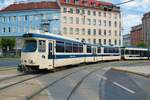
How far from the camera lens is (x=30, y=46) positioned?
25.7 meters

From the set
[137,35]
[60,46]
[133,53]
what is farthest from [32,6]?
[137,35]

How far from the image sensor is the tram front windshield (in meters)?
25.5

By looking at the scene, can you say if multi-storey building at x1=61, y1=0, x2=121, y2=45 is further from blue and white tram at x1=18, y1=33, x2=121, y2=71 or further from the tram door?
the tram door

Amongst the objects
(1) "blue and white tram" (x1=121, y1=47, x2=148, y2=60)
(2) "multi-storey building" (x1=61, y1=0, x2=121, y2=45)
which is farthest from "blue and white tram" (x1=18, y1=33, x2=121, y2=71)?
(2) "multi-storey building" (x1=61, y1=0, x2=121, y2=45)

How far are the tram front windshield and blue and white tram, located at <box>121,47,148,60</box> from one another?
44603 mm

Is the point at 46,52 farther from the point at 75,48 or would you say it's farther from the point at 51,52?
the point at 75,48

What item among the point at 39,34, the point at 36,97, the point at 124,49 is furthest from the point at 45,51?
the point at 124,49

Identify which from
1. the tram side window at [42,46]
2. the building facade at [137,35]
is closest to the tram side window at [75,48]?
the tram side window at [42,46]

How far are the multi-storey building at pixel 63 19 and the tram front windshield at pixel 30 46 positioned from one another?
242 feet

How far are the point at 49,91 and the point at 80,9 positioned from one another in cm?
9526

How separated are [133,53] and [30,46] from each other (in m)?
48.5

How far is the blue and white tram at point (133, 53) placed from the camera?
70000 millimetres

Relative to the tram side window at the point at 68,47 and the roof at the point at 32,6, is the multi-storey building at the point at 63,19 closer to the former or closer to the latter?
the roof at the point at 32,6

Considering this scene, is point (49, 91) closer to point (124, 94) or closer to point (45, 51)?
point (124, 94)
